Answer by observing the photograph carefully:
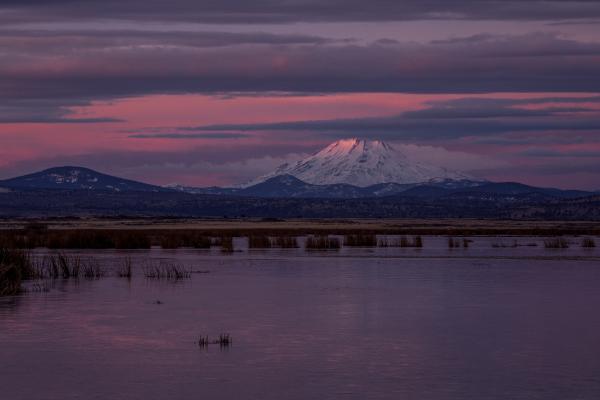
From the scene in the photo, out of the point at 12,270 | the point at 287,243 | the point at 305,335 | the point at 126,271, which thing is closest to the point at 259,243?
the point at 287,243

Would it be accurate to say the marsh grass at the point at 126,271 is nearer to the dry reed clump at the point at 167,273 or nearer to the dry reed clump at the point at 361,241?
the dry reed clump at the point at 167,273

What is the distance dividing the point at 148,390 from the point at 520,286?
2351 cm

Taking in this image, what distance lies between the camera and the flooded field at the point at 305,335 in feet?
66.5

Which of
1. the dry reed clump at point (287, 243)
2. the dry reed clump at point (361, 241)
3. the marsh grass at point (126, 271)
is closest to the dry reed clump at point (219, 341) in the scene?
the marsh grass at point (126, 271)

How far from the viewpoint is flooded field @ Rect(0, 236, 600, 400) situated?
20.3 meters

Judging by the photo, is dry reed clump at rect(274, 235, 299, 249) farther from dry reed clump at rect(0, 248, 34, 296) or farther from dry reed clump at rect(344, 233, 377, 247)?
dry reed clump at rect(0, 248, 34, 296)

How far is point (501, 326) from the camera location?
28.4 metres

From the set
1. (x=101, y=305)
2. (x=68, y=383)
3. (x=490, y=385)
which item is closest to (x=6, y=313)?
(x=101, y=305)

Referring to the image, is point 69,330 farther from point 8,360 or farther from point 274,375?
point 274,375

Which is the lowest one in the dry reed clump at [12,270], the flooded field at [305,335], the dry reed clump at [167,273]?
the flooded field at [305,335]

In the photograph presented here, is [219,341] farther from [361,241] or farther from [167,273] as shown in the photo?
[361,241]

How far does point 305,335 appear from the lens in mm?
26578

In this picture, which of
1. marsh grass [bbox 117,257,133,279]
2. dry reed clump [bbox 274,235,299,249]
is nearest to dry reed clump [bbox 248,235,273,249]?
dry reed clump [bbox 274,235,299,249]

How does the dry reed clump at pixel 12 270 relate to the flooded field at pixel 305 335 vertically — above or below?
above
